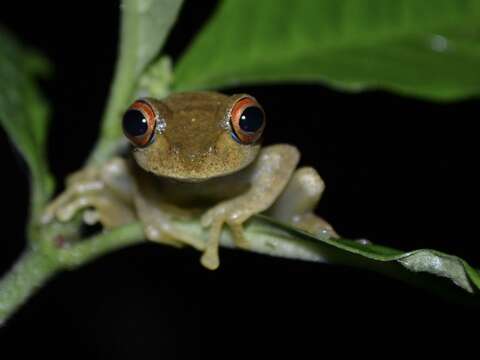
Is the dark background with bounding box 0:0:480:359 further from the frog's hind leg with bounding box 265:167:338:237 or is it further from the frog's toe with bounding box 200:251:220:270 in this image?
the frog's toe with bounding box 200:251:220:270

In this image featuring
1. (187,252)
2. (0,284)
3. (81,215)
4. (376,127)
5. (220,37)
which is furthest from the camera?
(376,127)

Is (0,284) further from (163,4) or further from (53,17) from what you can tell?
(53,17)

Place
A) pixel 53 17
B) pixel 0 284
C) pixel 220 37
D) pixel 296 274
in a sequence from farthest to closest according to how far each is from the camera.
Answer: pixel 53 17 < pixel 296 274 < pixel 220 37 < pixel 0 284

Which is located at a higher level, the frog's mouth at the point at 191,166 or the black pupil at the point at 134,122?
the black pupil at the point at 134,122

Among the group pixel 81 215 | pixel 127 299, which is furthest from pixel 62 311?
pixel 81 215

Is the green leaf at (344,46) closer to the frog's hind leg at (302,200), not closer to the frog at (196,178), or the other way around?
the frog at (196,178)

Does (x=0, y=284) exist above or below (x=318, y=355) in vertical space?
above

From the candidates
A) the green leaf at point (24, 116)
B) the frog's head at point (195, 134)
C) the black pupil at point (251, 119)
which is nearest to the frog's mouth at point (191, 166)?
the frog's head at point (195, 134)
